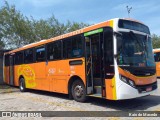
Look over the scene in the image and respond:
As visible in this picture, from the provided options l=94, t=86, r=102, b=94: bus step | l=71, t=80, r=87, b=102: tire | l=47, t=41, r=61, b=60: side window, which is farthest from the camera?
l=47, t=41, r=61, b=60: side window

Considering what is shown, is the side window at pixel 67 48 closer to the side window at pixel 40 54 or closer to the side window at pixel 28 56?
the side window at pixel 40 54

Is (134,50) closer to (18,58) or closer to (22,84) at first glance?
(22,84)

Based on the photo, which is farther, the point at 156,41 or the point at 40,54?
the point at 156,41

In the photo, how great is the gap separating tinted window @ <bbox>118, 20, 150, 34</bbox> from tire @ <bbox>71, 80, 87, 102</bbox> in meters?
3.06

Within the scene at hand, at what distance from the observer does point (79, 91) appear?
10.8m

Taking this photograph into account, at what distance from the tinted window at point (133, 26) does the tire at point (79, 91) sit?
3064mm

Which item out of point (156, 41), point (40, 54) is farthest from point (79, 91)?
point (156, 41)

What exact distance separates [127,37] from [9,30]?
54.4ft

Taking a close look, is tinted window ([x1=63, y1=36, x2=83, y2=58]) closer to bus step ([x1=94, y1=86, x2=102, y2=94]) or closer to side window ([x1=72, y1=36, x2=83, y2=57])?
side window ([x1=72, y1=36, x2=83, y2=57])

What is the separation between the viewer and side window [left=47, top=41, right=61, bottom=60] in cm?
1222

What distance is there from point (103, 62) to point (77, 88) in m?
2.22

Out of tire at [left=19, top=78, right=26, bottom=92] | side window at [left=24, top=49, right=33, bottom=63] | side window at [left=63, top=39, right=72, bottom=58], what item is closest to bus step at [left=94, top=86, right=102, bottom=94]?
side window at [left=63, top=39, right=72, bottom=58]

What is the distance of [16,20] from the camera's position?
24047 millimetres

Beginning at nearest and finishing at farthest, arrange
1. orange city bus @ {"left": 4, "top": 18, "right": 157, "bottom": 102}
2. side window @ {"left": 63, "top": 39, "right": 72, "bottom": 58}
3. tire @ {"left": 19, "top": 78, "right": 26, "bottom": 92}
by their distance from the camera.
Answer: orange city bus @ {"left": 4, "top": 18, "right": 157, "bottom": 102}
side window @ {"left": 63, "top": 39, "right": 72, "bottom": 58}
tire @ {"left": 19, "top": 78, "right": 26, "bottom": 92}
